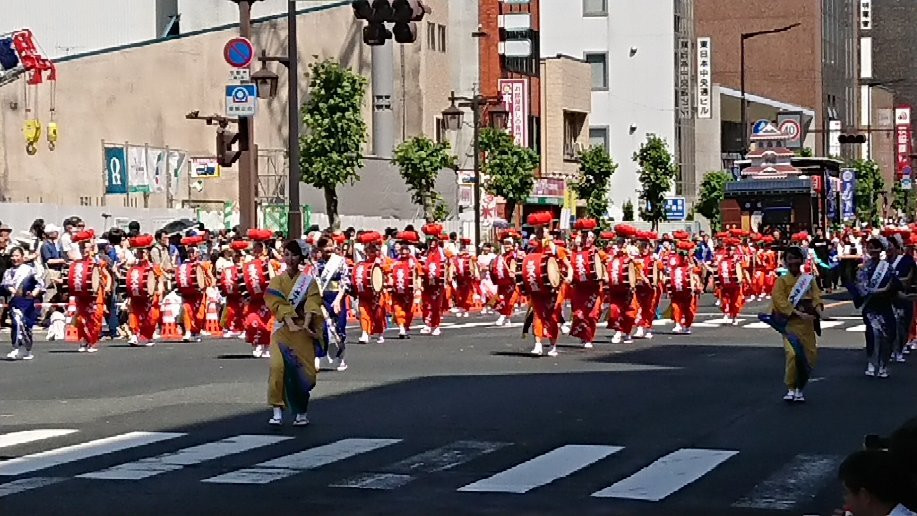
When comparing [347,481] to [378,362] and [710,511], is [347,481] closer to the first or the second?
[710,511]

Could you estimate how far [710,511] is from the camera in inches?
454

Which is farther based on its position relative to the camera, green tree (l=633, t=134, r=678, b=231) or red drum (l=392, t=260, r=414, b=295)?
green tree (l=633, t=134, r=678, b=231)

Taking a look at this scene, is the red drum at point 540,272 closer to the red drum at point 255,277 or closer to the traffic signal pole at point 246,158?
the red drum at point 255,277

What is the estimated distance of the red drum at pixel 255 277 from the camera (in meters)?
25.6

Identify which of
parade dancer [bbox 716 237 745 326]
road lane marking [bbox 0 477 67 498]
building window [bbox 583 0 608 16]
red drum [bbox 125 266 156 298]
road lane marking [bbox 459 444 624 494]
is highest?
building window [bbox 583 0 608 16]

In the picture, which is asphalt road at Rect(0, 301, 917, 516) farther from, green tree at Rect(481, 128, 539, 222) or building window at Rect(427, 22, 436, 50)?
building window at Rect(427, 22, 436, 50)

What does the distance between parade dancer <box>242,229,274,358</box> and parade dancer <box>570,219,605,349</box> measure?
14.8ft

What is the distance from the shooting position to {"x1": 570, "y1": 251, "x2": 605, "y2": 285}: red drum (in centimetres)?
2630

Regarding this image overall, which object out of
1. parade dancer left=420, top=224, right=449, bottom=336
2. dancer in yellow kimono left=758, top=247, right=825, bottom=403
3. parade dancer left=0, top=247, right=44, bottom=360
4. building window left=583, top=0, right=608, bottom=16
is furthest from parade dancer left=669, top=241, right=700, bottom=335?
building window left=583, top=0, right=608, bottom=16

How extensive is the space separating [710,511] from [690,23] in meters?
86.0

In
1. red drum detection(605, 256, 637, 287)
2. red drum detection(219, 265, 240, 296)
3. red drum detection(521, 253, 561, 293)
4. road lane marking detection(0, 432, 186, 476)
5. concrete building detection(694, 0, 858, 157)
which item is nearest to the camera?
road lane marking detection(0, 432, 186, 476)

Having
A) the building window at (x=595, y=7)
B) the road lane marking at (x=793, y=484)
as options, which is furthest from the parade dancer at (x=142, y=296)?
the building window at (x=595, y=7)

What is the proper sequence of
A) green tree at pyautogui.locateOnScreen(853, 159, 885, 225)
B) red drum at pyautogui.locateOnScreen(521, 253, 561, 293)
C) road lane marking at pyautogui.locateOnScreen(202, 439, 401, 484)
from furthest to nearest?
green tree at pyautogui.locateOnScreen(853, 159, 885, 225) < red drum at pyautogui.locateOnScreen(521, 253, 561, 293) < road lane marking at pyautogui.locateOnScreen(202, 439, 401, 484)

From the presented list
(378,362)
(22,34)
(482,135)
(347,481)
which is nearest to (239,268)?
(378,362)
